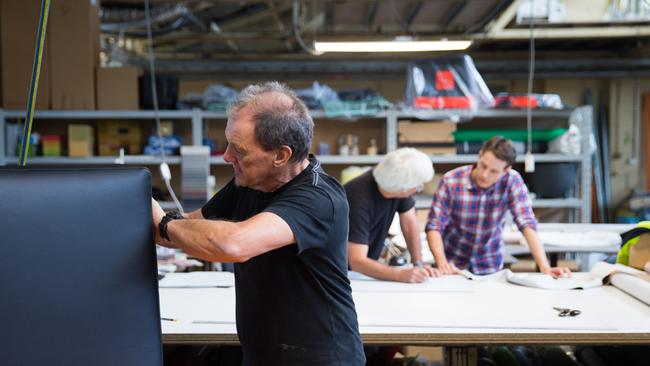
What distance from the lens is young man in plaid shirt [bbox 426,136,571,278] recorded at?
324 cm

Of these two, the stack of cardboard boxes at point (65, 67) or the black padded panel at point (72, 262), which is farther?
the stack of cardboard boxes at point (65, 67)

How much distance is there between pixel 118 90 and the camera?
17.6ft

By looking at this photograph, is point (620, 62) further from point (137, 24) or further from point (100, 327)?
point (100, 327)

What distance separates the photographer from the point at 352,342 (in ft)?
4.93

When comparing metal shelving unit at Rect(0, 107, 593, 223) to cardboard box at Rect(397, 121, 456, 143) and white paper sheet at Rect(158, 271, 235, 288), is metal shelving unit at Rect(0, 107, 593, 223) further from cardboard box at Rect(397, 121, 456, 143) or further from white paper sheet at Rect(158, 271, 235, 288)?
white paper sheet at Rect(158, 271, 235, 288)

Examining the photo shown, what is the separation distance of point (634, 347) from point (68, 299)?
2.11 metres

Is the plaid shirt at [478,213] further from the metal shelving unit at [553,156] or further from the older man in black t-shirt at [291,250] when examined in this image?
the metal shelving unit at [553,156]

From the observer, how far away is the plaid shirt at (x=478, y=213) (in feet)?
10.9

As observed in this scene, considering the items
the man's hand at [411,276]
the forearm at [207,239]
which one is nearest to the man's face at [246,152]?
the forearm at [207,239]

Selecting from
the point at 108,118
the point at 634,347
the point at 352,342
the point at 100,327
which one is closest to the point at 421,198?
the point at 108,118

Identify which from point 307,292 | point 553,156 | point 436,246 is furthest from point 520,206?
point 553,156

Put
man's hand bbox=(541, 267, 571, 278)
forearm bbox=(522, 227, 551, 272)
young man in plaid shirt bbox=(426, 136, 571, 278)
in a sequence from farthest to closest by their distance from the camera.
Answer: young man in plaid shirt bbox=(426, 136, 571, 278) < forearm bbox=(522, 227, 551, 272) < man's hand bbox=(541, 267, 571, 278)

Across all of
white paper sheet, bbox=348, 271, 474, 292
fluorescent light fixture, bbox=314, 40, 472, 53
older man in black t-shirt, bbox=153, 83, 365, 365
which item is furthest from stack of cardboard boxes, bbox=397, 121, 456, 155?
older man in black t-shirt, bbox=153, 83, 365, 365

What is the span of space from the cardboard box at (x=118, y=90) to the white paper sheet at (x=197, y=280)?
2.98 meters
